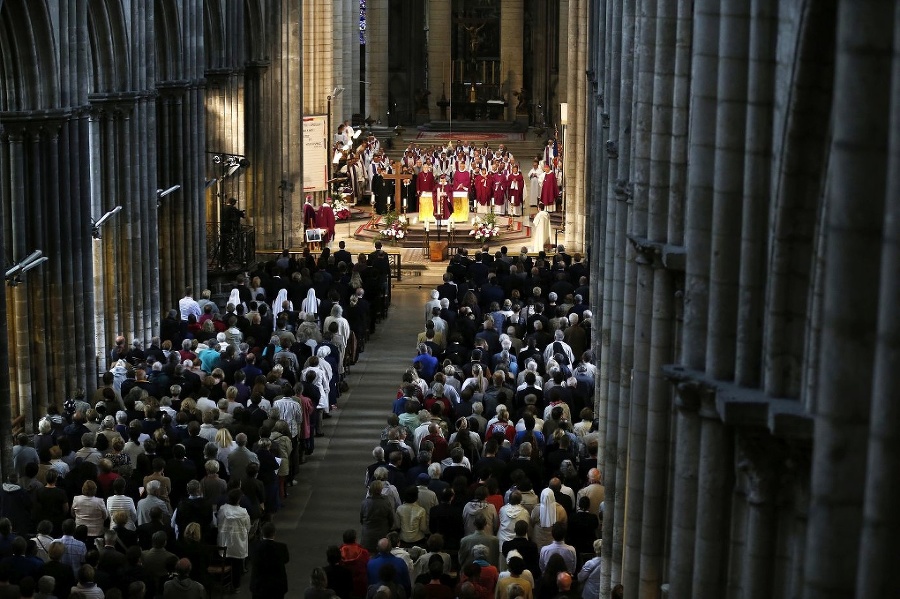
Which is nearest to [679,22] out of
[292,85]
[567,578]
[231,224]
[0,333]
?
[567,578]

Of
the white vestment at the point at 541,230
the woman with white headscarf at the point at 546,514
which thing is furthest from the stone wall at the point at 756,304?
the white vestment at the point at 541,230

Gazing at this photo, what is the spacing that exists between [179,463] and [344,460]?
6786mm

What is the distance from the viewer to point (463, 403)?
24.0 meters

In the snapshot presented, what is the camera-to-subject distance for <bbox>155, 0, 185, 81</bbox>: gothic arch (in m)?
36.2

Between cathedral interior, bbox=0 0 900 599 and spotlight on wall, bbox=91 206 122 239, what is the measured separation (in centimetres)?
10

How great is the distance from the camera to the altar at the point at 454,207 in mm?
47344

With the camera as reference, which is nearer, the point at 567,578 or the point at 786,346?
the point at 786,346

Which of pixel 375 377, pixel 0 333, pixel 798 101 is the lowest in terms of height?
pixel 375 377

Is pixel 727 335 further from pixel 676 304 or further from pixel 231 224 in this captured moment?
pixel 231 224

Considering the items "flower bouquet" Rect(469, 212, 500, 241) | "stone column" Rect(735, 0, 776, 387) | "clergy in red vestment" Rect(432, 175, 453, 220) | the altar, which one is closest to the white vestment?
"flower bouquet" Rect(469, 212, 500, 241)

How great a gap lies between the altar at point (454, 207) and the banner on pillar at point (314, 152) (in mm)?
3092

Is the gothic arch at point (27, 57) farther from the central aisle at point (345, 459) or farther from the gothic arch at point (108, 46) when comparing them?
the central aisle at point (345, 459)

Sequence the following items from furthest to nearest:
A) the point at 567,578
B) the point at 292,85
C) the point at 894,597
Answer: the point at 292,85 < the point at 567,578 < the point at 894,597

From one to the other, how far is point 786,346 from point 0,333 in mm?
16438
